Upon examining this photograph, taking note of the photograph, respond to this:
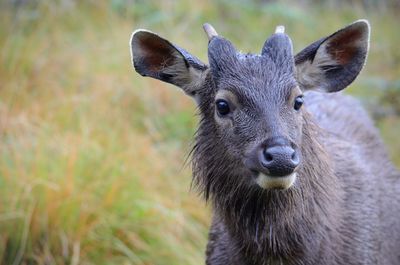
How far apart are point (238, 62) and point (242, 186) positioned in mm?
719

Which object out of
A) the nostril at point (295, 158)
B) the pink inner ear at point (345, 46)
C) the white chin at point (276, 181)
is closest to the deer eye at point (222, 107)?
the white chin at point (276, 181)

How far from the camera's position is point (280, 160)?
3697mm

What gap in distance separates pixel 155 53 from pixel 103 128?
8.03ft

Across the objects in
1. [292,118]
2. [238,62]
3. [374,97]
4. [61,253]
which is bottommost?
[61,253]

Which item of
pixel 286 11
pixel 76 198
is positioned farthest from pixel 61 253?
pixel 286 11

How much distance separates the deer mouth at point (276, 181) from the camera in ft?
12.5

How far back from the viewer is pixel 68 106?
23.4 ft

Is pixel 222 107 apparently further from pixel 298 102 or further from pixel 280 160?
pixel 280 160

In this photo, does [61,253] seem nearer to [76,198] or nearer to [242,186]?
[76,198]

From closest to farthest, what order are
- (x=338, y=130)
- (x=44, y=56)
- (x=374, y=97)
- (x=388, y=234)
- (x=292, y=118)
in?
(x=292, y=118) → (x=388, y=234) → (x=338, y=130) → (x=44, y=56) → (x=374, y=97)

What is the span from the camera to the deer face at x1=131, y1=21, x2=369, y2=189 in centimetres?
389

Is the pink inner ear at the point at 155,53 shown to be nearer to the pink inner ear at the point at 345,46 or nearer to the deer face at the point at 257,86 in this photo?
the deer face at the point at 257,86

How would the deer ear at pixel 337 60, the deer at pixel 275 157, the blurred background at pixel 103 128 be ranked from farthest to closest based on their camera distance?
the blurred background at pixel 103 128
the deer ear at pixel 337 60
the deer at pixel 275 157

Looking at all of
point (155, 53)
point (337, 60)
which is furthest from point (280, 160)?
point (155, 53)
